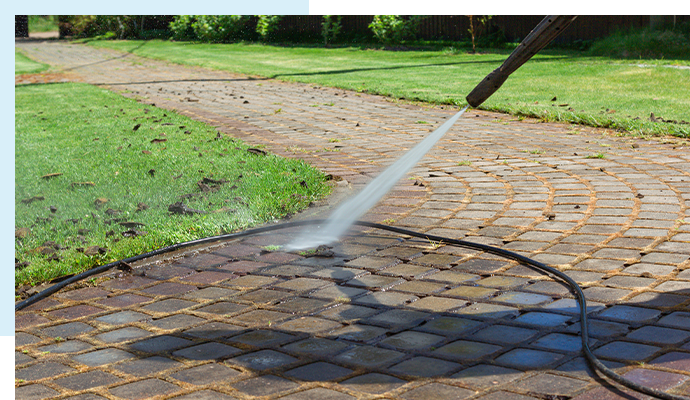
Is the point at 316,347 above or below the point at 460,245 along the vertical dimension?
below

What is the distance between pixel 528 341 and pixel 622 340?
0.41 metres

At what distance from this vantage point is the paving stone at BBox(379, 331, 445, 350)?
9.42 feet

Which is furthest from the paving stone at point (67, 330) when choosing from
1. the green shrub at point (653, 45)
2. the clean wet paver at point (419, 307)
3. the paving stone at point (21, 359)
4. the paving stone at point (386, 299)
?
the green shrub at point (653, 45)

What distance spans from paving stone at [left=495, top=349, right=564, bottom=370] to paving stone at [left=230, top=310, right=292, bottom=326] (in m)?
1.10

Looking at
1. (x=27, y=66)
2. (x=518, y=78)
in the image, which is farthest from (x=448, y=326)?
(x=27, y=66)

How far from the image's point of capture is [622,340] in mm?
2838

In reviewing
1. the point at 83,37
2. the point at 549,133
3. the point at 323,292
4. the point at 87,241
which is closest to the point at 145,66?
the point at 83,37

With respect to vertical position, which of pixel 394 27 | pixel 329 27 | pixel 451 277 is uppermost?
pixel 329 27

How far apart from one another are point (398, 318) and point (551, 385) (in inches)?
34.6

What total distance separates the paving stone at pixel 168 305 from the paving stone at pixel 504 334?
1.53 m

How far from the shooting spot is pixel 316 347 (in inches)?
114

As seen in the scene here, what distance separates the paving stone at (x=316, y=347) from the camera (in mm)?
2847

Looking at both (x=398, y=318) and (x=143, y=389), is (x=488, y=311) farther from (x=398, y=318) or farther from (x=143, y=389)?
(x=143, y=389)

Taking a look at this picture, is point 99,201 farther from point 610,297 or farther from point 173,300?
point 610,297
